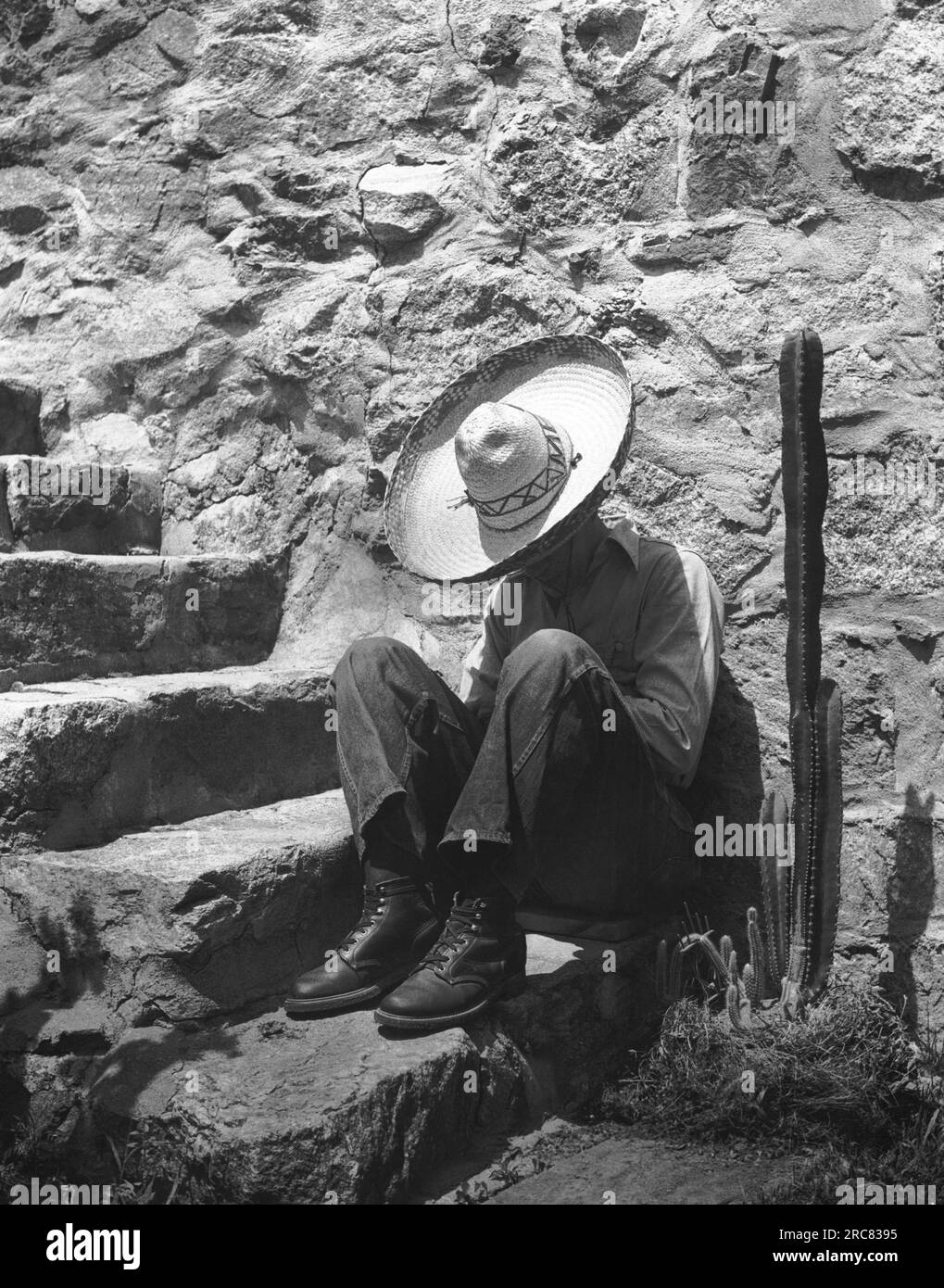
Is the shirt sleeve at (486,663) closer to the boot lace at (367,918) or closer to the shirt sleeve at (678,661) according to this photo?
the shirt sleeve at (678,661)

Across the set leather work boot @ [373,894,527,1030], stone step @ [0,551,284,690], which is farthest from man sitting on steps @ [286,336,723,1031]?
stone step @ [0,551,284,690]

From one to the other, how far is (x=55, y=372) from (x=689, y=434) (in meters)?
2.06

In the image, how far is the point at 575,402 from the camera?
309 cm

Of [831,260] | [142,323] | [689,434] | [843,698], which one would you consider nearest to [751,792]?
[843,698]

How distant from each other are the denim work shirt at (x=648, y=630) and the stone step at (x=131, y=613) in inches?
31.4

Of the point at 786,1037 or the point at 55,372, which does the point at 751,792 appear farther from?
the point at 55,372

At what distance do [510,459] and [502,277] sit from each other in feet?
3.07

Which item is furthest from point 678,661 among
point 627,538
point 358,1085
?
point 358,1085

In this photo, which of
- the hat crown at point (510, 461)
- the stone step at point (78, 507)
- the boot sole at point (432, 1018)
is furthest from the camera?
the stone step at point (78, 507)

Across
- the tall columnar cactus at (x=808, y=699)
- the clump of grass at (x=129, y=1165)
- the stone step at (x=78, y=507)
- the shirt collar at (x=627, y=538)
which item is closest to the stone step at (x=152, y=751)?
the stone step at (x=78, y=507)

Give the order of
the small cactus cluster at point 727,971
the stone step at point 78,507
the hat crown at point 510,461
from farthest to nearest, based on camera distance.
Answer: the stone step at point 78,507 < the hat crown at point 510,461 < the small cactus cluster at point 727,971

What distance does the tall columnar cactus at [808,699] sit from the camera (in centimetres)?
260

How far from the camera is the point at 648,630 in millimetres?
2967

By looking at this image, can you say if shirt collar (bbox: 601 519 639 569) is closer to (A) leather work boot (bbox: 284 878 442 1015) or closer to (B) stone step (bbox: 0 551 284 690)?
(A) leather work boot (bbox: 284 878 442 1015)
